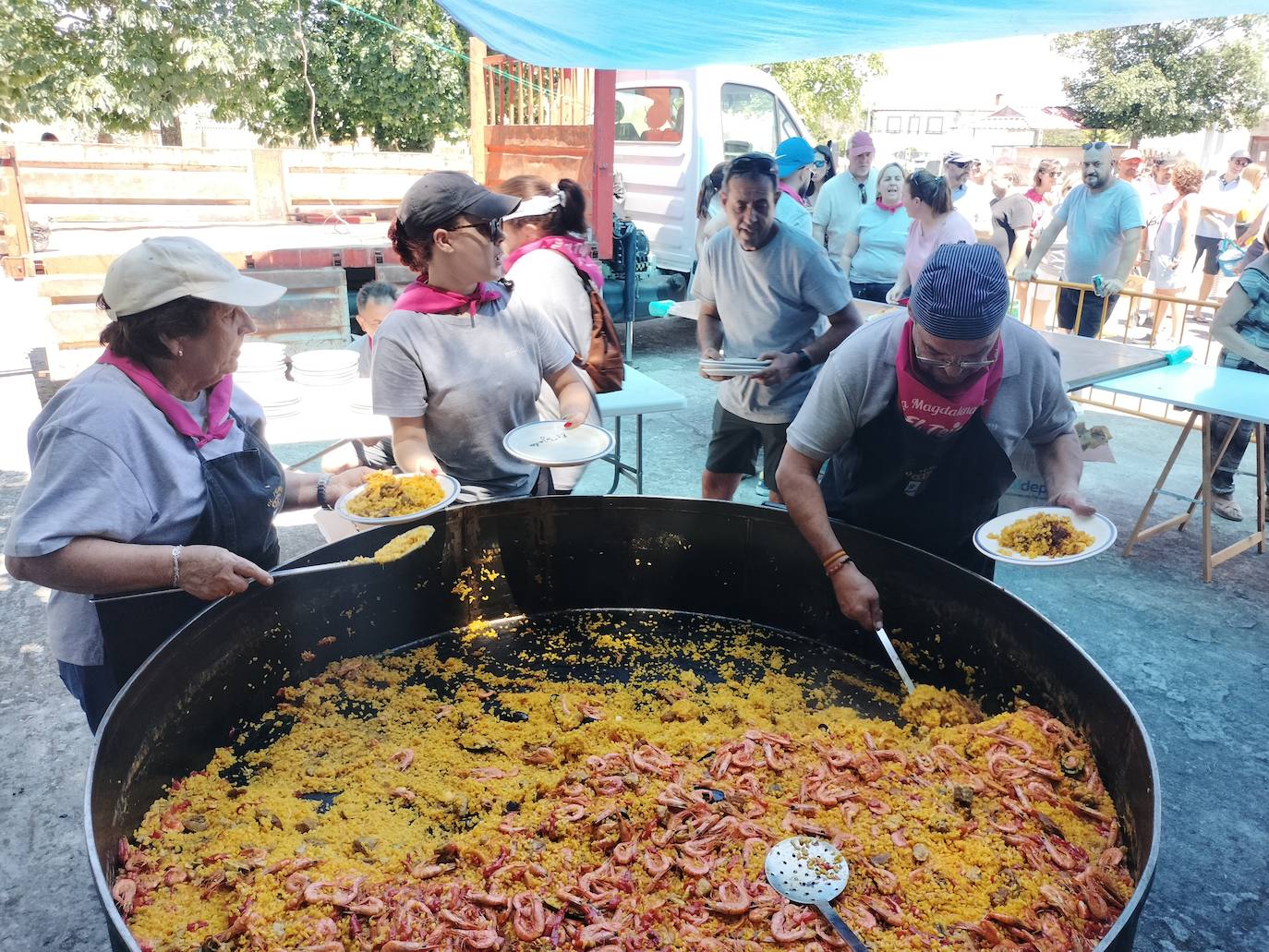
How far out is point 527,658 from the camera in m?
2.48

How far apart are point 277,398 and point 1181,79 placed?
107 feet

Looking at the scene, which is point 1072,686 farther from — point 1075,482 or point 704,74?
point 704,74

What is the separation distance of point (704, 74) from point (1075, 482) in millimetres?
7554

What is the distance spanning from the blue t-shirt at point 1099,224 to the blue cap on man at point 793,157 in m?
2.23

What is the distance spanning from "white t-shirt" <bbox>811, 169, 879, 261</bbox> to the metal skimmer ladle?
6.64m

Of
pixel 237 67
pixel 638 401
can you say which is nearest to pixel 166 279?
pixel 638 401

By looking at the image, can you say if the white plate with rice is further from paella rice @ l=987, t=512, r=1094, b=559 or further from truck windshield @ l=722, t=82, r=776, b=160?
truck windshield @ l=722, t=82, r=776, b=160

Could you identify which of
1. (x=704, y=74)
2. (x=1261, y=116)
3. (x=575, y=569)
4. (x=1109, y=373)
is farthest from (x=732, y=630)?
(x=1261, y=116)

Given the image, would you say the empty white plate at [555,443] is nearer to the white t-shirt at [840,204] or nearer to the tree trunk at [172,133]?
the white t-shirt at [840,204]

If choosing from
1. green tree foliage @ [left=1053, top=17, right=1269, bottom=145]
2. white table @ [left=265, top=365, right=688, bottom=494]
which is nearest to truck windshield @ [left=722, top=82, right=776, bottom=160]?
white table @ [left=265, top=365, right=688, bottom=494]

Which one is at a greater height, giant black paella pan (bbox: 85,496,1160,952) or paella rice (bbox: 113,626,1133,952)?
giant black paella pan (bbox: 85,496,1160,952)

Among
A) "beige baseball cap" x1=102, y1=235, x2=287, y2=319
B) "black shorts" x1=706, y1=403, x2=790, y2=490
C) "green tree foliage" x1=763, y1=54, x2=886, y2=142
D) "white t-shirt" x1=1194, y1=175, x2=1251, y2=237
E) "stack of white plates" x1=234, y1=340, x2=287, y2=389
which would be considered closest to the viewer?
"beige baseball cap" x1=102, y1=235, x2=287, y2=319

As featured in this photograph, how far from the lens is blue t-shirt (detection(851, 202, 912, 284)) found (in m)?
A: 7.00

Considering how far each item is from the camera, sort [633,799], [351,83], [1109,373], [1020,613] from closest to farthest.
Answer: [633,799] → [1020,613] → [1109,373] → [351,83]
